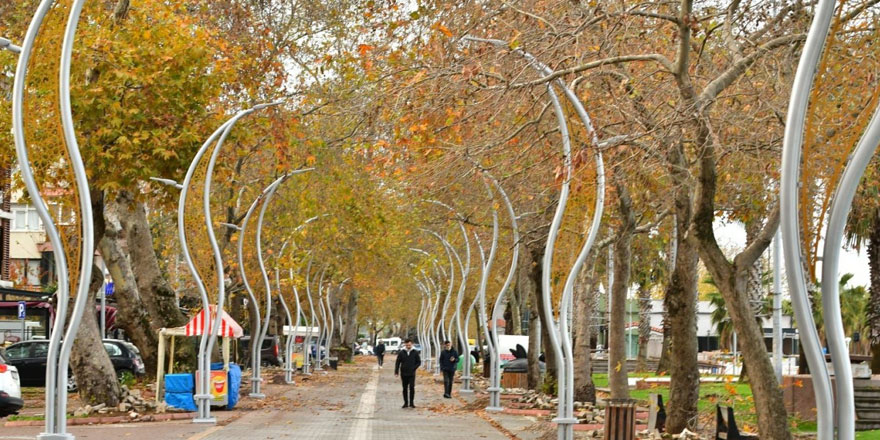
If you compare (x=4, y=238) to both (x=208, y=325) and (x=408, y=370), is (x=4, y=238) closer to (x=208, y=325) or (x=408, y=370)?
(x=408, y=370)

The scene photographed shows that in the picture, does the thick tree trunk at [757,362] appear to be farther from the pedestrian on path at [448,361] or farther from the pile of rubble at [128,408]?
the pedestrian on path at [448,361]

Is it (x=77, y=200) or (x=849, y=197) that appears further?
(x=77, y=200)

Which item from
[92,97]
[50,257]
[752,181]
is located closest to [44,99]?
[92,97]

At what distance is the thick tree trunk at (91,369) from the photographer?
25031 mm

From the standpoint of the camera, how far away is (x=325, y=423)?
24.4 meters

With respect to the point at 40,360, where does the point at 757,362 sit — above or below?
above

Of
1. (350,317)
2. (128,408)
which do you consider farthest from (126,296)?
(350,317)

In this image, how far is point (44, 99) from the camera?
19766 mm

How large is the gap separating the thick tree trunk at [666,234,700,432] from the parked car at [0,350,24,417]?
475 inches

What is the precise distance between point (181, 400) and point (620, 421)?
11278 mm

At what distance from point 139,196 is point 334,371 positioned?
42.2 metres

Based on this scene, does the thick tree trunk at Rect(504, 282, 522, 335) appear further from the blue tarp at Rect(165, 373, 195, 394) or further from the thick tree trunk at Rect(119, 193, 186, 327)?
the blue tarp at Rect(165, 373, 195, 394)

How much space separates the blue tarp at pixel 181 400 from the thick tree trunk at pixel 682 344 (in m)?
10.9

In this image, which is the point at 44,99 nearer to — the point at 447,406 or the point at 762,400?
the point at 762,400
